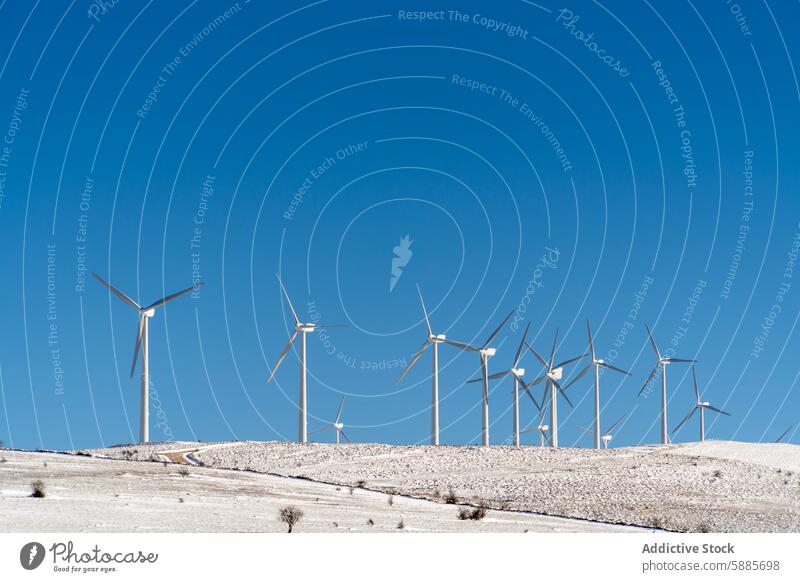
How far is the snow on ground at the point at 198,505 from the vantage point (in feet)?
128

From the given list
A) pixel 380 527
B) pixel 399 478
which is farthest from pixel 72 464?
pixel 380 527

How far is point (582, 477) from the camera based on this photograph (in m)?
74.0

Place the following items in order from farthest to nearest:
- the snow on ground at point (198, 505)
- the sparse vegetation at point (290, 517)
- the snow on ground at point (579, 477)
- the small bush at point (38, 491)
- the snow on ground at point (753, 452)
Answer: the snow on ground at point (753, 452), the snow on ground at point (579, 477), the small bush at point (38, 491), the snow on ground at point (198, 505), the sparse vegetation at point (290, 517)

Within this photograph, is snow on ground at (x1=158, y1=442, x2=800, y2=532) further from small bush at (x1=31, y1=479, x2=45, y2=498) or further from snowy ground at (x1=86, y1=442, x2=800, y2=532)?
small bush at (x1=31, y1=479, x2=45, y2=498)

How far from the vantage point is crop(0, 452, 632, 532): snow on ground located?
3909 cm

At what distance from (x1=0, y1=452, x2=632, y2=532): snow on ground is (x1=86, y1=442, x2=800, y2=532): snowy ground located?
5643 millimetres

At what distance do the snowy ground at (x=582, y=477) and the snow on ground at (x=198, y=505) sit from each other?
18.5ft

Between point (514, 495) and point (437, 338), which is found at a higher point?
point (437, 338)
